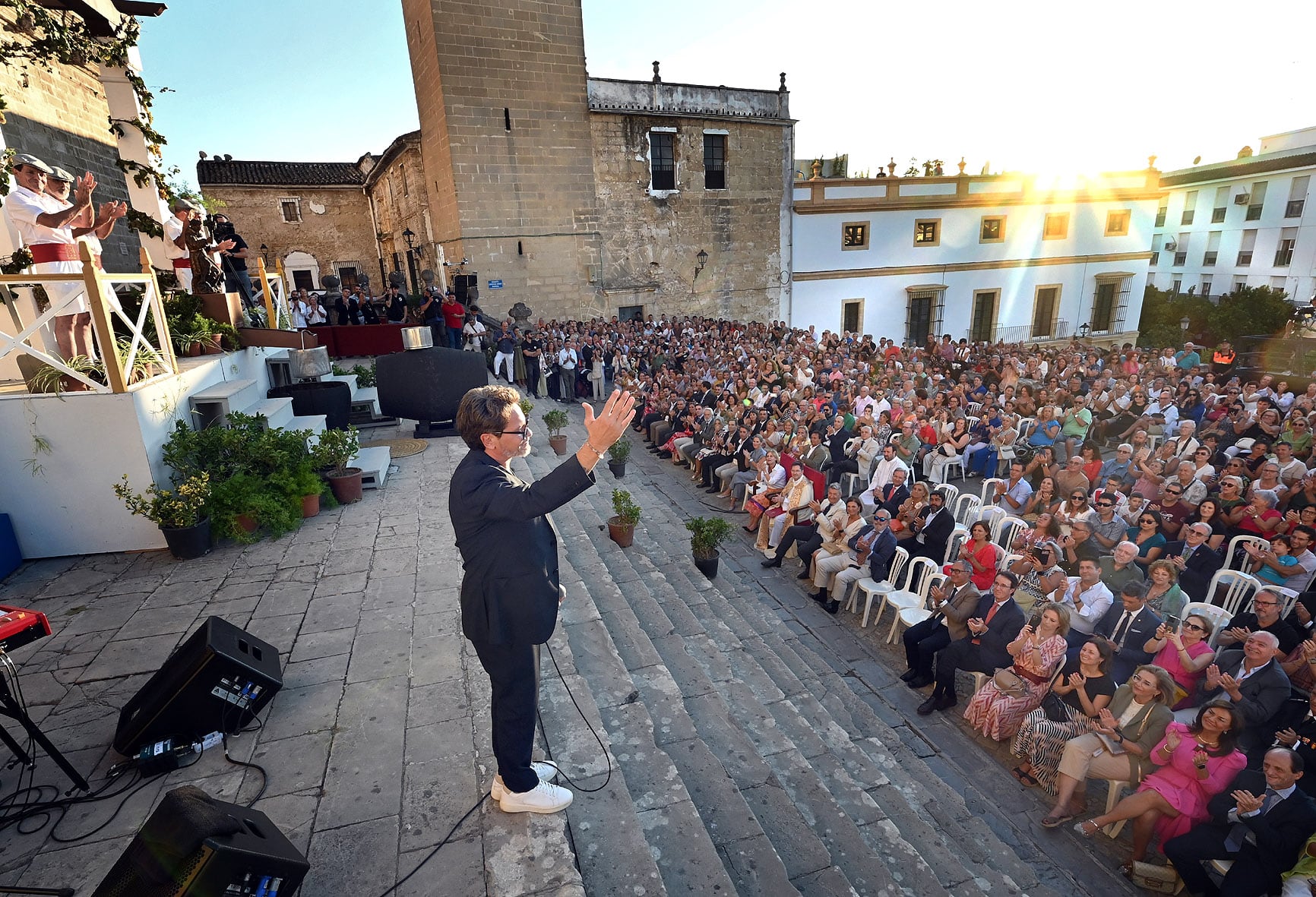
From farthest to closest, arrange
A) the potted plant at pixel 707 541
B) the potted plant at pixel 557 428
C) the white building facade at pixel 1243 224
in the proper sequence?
1. the white building facade at pixel 1243 224
2. the potted plant at pixel 557 428
3. the potted plant at pixel 707 541

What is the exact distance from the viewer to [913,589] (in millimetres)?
6250

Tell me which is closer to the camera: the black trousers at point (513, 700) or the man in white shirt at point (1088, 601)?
the black trousers at point (513, 700)

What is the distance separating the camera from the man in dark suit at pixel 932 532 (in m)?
6.18

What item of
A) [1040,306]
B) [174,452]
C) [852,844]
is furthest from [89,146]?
[1040,306]

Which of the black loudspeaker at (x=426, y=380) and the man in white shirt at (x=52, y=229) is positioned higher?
the man in white shirt at (x=52, y=229)

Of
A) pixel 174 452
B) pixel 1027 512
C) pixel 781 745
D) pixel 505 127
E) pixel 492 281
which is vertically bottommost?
pixel 781 745

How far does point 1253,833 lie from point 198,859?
15.5 feet

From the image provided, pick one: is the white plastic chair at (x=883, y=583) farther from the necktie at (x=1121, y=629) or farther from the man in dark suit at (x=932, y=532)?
the necktie at (x=1121, y=629)

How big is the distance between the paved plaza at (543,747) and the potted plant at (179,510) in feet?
0.49

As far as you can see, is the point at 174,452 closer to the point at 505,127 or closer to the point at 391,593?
the point at 391,593

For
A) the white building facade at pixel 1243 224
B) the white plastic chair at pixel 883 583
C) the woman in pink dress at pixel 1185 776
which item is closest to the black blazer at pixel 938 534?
the white plastic chair at pixel 883 583

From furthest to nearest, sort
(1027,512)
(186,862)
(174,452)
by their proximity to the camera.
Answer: (1027,512)
(174,452)
(186,862)

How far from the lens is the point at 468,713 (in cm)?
324

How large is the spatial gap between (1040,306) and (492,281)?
71.7 feet
